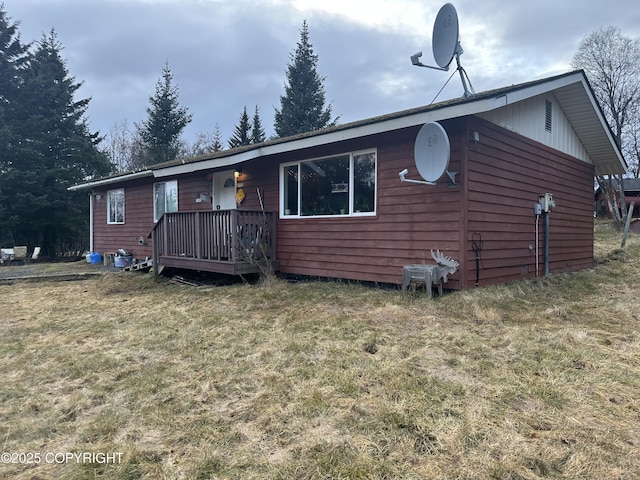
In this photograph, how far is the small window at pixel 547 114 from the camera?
7758 millimetres

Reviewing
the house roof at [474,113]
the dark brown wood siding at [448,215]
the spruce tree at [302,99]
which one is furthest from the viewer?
the spruce tree at [302,99]

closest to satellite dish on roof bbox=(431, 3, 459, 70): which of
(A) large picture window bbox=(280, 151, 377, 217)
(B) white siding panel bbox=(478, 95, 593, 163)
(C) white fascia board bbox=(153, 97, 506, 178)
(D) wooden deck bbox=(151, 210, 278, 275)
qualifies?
(B) white siding panel bbox=(478, 95, 593, 163)

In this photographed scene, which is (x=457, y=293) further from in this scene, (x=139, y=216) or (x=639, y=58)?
(x=639, y=58)

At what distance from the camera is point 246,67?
82.5 feet

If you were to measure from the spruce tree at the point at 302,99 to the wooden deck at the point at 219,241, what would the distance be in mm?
18018

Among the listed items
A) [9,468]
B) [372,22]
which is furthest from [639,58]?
[9,468]

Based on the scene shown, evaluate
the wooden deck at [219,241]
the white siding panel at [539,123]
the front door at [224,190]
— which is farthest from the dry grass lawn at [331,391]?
the front door at [224,190]

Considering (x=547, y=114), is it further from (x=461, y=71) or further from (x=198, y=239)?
(x=198, y=239)

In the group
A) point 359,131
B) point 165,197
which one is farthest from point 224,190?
point 359,131

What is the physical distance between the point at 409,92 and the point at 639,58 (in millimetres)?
11835

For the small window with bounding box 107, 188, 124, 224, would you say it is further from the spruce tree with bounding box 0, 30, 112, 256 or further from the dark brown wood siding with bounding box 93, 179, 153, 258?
the spruce tree with bounding box 0, 30, 112, 256

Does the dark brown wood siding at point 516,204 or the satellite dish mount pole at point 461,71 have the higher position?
the satellite dish mount pole at point 461,71

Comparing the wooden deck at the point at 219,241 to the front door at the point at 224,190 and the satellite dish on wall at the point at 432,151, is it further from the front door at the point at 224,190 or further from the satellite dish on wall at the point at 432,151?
the satellite dish on wall at the point at 432,151

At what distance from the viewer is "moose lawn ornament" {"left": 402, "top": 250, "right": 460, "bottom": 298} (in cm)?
553
